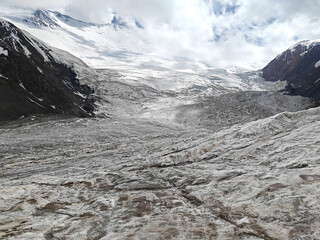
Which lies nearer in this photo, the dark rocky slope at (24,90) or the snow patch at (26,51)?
the dark rocky slope at (24,90)

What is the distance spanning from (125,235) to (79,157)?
1875cm

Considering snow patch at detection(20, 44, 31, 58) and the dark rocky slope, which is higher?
snow patch at detection(20, 44, 31, 58)

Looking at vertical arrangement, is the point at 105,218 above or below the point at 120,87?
below

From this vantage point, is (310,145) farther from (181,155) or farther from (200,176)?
(181,155)

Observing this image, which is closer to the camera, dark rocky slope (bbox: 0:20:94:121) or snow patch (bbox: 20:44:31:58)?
dark rocky slope (bbox: 0:20:94:121)

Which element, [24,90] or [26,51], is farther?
[26,51]

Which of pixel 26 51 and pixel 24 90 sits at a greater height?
pixel 26 51

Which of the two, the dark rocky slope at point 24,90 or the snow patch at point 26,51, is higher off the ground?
the snow patch at point 26,51

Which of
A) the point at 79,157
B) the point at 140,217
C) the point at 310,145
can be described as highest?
the point at 310,145

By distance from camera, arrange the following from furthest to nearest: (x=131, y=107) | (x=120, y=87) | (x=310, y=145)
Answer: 1. (x=120, y=87)
2. (x=131, y=107)
3. (x=310, y=145)

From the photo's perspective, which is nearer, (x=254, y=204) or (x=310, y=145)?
(x=254, y=204)

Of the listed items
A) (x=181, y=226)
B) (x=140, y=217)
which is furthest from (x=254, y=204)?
(x=140, y=217)

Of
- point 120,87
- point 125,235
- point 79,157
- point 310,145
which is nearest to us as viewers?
point 125,235

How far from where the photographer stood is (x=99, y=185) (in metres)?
14.5
